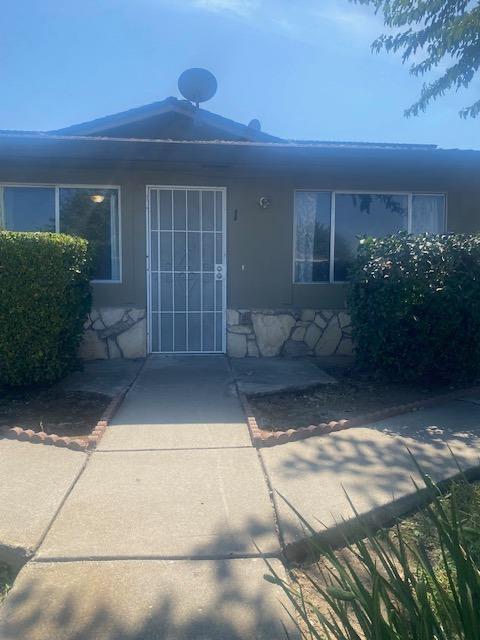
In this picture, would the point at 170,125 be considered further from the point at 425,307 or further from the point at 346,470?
the point at 346,470

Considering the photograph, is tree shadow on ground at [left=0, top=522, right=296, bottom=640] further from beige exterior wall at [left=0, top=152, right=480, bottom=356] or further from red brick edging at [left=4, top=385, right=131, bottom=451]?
beige exterior wall at [left=0, top=152, right=480, bottom=356]

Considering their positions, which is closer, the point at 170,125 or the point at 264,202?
the point at 264,202

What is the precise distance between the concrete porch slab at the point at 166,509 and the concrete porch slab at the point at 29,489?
0.09 meters

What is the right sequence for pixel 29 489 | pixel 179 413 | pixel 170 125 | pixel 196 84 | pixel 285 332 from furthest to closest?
pixel 170 125
pixel 196 84
pixel 285 332
pixel 179 413
pixel 29 489

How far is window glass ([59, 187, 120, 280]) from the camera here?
803cm

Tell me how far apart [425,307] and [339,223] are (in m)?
2.87

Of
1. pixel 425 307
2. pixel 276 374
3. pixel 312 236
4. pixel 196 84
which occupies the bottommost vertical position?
pixel 276 374

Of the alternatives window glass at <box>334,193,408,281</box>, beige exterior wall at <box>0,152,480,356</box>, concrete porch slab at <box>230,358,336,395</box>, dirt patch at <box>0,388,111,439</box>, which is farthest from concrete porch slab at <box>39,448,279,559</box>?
window glass at <box>334,193,408,281</box>

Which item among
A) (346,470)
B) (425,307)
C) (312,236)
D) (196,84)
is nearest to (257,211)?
(312,236)

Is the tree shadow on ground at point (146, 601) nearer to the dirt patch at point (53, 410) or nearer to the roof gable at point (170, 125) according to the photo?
the dirt patch at point (53, 410)

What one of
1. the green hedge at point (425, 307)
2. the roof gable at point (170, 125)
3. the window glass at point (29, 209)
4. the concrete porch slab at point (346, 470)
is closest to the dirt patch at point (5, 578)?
the concrete porch slab at point (346, 470)

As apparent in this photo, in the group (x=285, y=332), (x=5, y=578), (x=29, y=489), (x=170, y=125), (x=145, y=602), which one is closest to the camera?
(x=145, y=602)

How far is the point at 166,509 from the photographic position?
3488mm

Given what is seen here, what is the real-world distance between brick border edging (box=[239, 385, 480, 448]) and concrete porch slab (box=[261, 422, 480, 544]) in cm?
9
